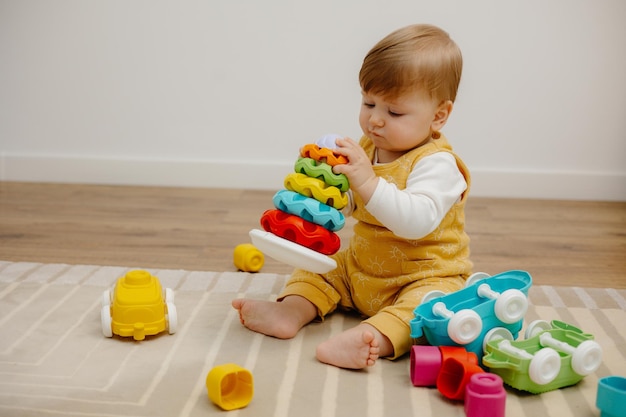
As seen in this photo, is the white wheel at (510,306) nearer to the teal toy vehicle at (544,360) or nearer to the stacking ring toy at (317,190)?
the teal toy vehicle at (544,360)

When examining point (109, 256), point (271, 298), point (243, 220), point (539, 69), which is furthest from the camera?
point (539, 69)

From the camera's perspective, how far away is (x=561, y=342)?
1.07 meters

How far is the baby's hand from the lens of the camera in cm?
114

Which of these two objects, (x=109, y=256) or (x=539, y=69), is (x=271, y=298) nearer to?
(x=109, y=256)

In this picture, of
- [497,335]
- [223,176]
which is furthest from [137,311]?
[223,176]

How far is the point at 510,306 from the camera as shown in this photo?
1.09m

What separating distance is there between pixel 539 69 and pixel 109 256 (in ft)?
4.60

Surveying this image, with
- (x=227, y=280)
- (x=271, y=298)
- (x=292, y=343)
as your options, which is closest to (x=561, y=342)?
(x=292, y=343)

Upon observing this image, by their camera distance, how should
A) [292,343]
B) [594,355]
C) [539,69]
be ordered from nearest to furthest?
[594,355], [292,343], [539,69]

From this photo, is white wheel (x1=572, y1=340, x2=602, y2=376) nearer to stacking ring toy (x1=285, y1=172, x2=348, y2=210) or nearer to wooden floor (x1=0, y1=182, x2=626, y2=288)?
stacking ring toy (x1=285, y1=172, x2=348, y2=210)

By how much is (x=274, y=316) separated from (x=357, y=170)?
0.94 feet

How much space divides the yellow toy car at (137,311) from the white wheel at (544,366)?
0.57 metres

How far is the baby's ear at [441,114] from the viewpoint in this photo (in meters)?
1.23

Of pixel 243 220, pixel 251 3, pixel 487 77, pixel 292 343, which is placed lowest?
pixel 243 220
